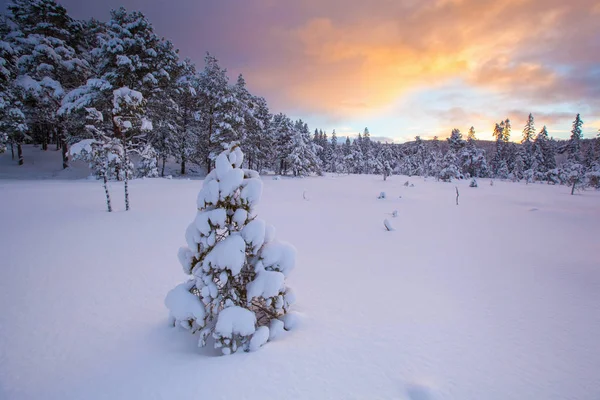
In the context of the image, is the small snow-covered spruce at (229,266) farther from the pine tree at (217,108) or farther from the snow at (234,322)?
the pine tree at (217,108)

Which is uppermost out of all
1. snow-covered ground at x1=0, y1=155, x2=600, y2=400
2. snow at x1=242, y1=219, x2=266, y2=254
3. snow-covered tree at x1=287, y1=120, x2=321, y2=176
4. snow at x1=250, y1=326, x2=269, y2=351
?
snow-covered tree at x1=287, y1=120, x2=321, y2=176

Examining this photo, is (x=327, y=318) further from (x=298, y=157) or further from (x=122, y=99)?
(x=298, y=157)

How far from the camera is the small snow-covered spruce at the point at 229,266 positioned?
4363 mm

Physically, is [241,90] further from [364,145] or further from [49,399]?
[364,145]

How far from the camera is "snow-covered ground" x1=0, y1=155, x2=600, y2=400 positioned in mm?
3846

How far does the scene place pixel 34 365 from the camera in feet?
14.1

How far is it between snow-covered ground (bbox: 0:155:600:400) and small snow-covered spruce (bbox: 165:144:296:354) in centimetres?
48

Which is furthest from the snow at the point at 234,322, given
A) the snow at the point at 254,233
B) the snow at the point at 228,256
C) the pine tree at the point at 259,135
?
the pine tree at the point at 259,135

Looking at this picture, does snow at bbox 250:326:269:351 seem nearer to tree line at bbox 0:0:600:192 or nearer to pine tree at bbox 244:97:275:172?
tree line at bbox 0:0:600:192

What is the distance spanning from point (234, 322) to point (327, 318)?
2491mm

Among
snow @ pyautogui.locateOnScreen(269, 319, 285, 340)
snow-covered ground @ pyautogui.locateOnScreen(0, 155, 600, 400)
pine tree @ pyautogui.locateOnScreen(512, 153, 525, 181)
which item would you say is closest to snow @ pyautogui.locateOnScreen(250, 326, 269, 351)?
snow-covered ground @ pyautogui.locateOnScreen(0, 155, 600, 400)

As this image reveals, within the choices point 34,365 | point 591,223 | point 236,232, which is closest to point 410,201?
point 591,223

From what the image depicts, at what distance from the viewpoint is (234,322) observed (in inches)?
168

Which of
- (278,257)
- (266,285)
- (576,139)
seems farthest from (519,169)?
(266,285)
